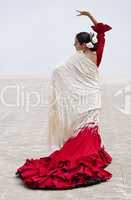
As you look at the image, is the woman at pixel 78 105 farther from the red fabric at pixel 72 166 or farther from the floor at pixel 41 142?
the floor at pixel 41 142

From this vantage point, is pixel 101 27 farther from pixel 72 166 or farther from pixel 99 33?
pixel 72 166

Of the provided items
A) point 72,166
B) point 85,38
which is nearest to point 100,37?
point 85,38

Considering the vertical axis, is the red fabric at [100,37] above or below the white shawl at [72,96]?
above

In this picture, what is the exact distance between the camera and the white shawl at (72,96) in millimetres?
6939

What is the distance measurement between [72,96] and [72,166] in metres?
0.83

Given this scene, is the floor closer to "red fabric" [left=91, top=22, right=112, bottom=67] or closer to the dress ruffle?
"red fabric" [left=91, top=22, right=112, bottom=67]

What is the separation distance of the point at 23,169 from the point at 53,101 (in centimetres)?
81

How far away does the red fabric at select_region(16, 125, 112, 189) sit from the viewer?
6309mm

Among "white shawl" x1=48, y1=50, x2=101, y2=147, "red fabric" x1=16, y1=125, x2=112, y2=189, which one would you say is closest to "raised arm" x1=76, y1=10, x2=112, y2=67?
"white shawl" x1=48, y1=50, x2=101, y2=147

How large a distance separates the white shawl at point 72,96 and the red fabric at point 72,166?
11 cm

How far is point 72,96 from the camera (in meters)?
6.99

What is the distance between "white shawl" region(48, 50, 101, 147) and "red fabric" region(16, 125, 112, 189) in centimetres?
11

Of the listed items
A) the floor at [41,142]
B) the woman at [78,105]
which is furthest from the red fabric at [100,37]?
the floor at [41,142]

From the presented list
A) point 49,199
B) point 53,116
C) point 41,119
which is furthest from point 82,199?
point 41,119
